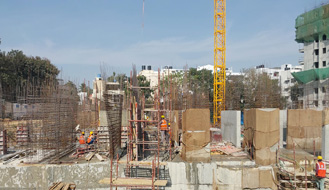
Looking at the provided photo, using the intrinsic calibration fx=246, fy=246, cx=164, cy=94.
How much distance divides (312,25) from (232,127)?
25.3 metres

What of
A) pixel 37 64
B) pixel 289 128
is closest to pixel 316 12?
pixel 289 128

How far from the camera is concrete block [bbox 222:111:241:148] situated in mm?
10594

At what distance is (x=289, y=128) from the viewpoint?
10.7 metres

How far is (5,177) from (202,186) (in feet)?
21.2

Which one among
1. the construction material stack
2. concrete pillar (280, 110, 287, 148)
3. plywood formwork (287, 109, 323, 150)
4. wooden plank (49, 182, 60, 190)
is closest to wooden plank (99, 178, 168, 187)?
wooden plank (49, 182, 60, 190)

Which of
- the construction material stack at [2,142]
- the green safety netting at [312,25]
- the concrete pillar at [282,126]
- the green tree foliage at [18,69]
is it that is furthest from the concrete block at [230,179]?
the green safety netting at [312,25]

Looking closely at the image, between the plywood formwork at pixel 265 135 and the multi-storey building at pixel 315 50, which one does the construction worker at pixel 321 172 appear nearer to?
the plywood formwork at pixel 265 135

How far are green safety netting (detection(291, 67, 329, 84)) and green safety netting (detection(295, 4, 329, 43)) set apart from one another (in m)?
4.34

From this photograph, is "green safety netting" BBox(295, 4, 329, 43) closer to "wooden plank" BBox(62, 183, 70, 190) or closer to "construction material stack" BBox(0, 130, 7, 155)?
"wooden plank" BBox(62, 183, 70, 190)

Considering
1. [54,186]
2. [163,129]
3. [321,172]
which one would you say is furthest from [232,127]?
[54,186]

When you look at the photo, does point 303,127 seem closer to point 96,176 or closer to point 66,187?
point 96,176

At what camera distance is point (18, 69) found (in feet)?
101

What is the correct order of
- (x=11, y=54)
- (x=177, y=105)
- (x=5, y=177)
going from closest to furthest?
(x=5, y=177), (x=177, y=105), (x=11, y=54)

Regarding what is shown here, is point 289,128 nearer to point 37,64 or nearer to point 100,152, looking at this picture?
point 100,152
